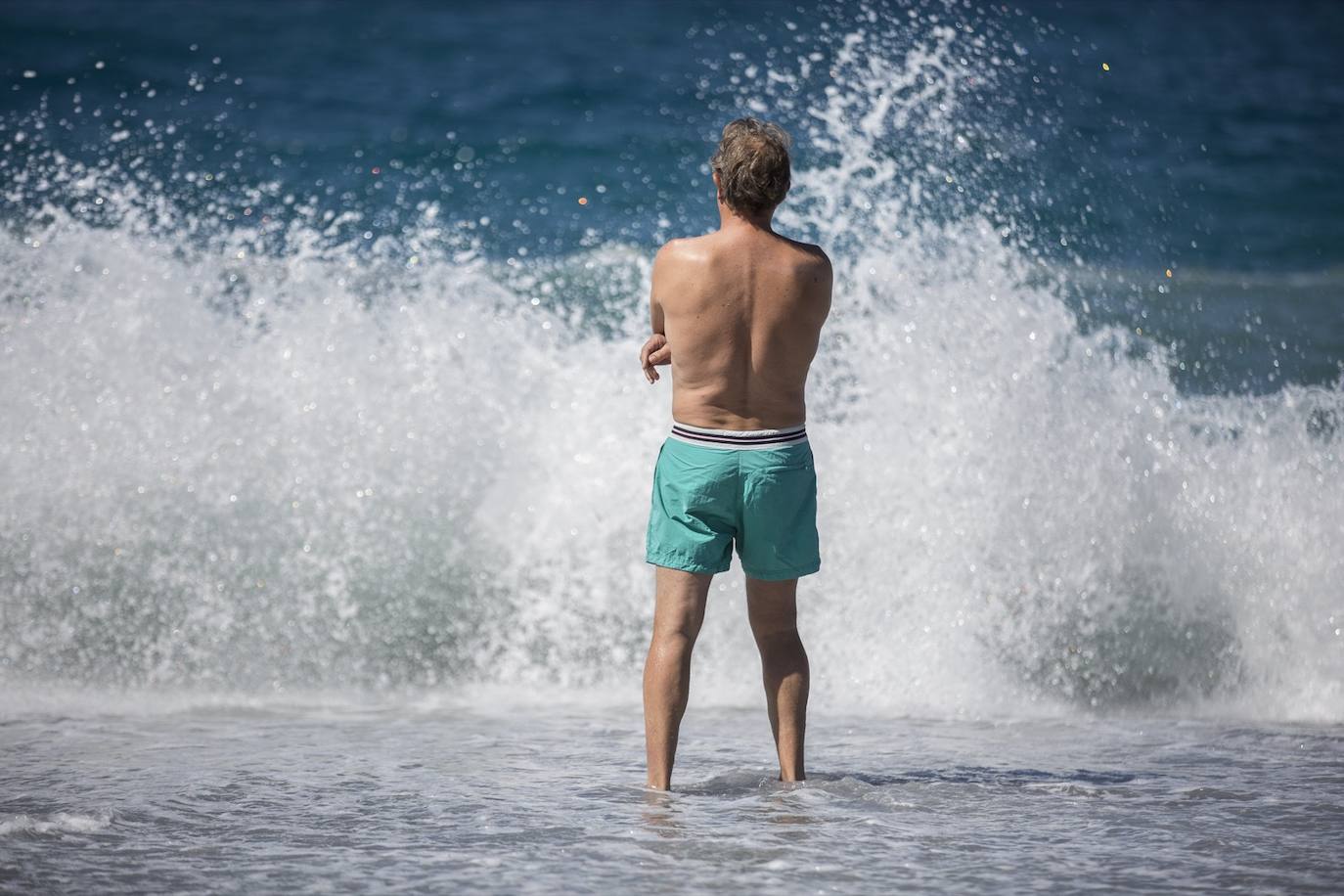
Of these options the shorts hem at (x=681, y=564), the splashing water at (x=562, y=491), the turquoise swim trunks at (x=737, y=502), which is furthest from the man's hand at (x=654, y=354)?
the splashing water at (x=562, y=491)

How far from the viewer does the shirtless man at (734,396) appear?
3.60 metres

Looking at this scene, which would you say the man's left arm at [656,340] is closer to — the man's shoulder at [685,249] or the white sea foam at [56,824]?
the man's shoulder at [685,249]

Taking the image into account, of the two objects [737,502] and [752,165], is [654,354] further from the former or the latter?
[752,165]

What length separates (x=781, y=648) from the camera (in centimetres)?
382

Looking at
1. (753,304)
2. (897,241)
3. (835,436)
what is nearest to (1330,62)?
(897,241)

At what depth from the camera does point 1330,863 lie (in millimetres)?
3377

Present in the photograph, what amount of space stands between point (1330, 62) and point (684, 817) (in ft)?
55.5

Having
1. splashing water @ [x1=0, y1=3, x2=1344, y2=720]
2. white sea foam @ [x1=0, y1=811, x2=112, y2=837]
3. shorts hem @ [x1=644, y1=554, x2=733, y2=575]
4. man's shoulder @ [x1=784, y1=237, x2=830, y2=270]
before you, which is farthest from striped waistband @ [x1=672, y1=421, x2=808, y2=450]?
splashing water @ [x1=0, y1=3, x2=1344, y2=720]

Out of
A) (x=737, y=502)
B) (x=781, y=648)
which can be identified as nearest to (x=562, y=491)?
(x=781, y=648)

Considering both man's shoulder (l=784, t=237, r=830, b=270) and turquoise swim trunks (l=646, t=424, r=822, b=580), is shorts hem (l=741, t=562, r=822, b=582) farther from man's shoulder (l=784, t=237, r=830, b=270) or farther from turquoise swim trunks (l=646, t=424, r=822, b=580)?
man's shoulder (l=784, t=237, r=830, b=270)

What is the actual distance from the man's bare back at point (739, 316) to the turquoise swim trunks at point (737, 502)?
56 millimetres

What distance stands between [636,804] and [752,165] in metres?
1.65

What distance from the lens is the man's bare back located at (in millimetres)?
3600

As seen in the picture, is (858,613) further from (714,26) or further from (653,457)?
(714,26)
